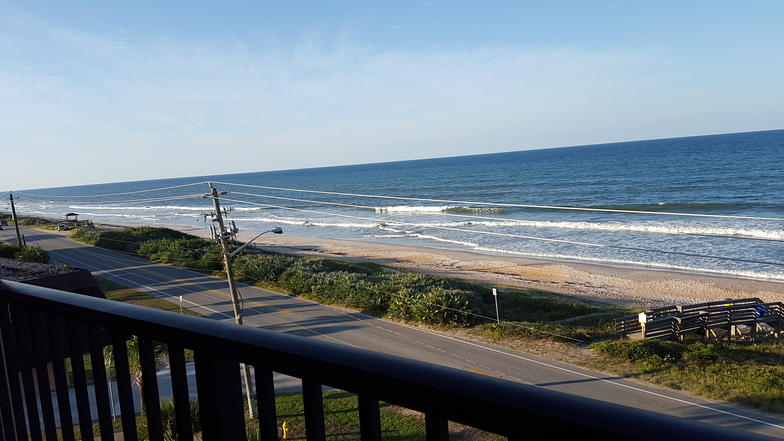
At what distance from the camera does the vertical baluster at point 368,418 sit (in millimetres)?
837

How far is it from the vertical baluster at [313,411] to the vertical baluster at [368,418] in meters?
0.10

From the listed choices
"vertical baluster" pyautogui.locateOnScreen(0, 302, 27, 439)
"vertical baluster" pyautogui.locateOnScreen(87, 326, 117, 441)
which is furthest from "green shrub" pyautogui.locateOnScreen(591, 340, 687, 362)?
"vertical baluster" pyautogui.locateOnScreen(87, 326, 117, 441)

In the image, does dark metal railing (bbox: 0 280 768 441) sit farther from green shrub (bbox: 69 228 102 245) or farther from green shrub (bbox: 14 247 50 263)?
green shrub (bbox: 69 228 102 245)

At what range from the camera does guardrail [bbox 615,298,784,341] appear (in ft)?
55.8

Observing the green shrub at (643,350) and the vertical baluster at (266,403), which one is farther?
the green shrub at (643,350)

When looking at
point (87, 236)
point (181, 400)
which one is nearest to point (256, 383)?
point (181, 400)

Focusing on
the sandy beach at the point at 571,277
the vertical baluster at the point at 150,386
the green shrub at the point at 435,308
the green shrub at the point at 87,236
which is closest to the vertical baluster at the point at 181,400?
the vertical baluster at the point at 150,386

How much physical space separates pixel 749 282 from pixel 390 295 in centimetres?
1801

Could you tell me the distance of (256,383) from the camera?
100cm

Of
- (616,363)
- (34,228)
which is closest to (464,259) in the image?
(616,363)

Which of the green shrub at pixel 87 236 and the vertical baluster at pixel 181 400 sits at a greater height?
the vertical baluster at pixel 181 400

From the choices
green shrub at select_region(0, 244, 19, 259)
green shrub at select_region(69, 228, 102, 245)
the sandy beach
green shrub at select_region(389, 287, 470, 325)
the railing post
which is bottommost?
the sandy beach

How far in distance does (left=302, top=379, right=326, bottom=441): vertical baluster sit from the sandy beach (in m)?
25.0

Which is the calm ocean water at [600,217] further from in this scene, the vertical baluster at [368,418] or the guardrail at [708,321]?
the vertical baluster at [368,418]
